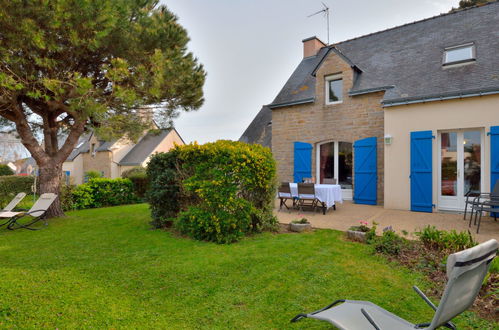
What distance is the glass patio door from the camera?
808 cm

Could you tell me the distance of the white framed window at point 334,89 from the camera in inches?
446

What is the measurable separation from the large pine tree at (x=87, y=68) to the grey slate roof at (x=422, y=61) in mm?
5798

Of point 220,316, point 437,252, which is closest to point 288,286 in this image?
point 220,316

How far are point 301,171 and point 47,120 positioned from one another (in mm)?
9073

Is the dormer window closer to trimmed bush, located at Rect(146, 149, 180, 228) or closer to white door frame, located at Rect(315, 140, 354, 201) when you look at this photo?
white door frame, located at Rect(315, 140, 354, 201)

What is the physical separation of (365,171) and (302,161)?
8.60ft

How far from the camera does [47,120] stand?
28.4 feet

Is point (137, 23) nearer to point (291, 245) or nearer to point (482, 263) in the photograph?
point (291, 245)

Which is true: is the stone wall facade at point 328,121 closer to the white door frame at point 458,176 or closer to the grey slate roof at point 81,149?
the white door frame at point 458,176

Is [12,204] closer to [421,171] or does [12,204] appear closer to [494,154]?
[421,171]

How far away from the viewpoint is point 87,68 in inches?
324

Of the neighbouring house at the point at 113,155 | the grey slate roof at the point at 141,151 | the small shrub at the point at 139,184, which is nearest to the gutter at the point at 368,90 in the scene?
the small shrub at the point at 139,184

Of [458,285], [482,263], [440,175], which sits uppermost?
[440,175]

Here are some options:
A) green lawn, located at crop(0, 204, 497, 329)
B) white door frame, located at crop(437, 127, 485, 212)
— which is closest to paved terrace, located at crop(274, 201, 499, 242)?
white door frame, located at crop(437, 127, 485, 212)
